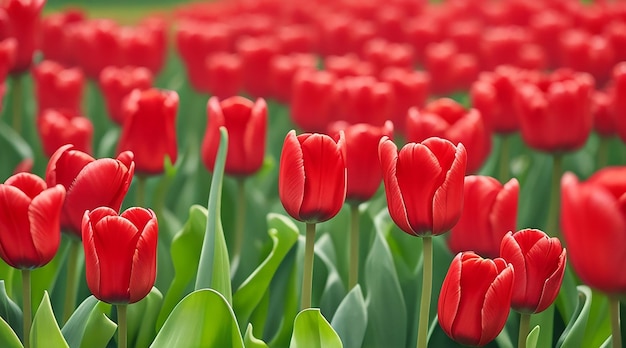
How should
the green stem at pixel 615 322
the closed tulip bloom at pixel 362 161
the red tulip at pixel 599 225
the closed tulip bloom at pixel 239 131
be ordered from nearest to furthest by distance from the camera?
the red tulip at pixel 599 225 → the green stem at pixel 615 322 → the closed tulip bloom at pixel 362 161 → the closed tulip bloom at pixel 239 131

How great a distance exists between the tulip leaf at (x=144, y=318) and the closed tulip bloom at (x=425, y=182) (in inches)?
18.5

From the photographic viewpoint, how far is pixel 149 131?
5.87 ft

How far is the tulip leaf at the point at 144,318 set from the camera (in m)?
1.55

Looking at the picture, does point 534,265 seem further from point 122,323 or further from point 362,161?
point 122,323

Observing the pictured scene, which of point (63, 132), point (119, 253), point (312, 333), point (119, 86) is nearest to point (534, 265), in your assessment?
point (312, 333)

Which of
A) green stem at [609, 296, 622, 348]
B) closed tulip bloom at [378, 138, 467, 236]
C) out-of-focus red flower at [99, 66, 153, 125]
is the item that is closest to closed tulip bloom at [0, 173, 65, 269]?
closed tulip bloom at [378, 138, 467, 236]

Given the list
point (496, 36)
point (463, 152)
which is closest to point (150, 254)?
point (463, 152)

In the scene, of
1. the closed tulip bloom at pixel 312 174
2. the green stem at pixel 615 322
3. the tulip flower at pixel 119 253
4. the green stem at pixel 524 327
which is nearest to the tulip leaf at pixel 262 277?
the closed tulip bloom at pixel 312 174

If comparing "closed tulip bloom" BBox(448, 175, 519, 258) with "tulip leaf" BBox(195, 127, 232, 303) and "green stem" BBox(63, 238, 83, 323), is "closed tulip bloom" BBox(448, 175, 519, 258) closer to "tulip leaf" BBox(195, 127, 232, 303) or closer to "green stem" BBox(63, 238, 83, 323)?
"tulip leaf" BBox(195, 127, 232, 303)

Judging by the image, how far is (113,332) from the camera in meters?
1.42

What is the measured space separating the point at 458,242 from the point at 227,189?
2.38 feet

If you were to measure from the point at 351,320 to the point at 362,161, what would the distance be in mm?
299

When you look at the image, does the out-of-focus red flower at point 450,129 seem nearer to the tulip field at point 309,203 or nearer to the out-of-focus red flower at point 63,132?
the tulip field at point 309,203

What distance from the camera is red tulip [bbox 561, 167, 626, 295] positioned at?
1085 mm
